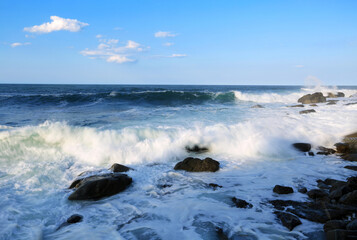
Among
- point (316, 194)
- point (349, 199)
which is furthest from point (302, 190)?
point (349, 199)

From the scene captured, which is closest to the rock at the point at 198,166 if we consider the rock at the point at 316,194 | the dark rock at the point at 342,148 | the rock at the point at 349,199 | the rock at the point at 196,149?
the rock at the point at 196,149

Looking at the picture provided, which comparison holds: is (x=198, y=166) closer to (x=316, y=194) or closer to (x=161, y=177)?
(x=161, y=177)

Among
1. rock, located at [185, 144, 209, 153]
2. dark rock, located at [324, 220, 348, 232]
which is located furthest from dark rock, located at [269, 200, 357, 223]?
rock, located at [185, 144, 209, 153]

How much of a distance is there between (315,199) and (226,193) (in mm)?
1558

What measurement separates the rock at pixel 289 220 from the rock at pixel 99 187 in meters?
3.05

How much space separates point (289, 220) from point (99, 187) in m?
3.43

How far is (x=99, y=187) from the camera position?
16.0 feet

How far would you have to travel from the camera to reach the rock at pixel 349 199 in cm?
402

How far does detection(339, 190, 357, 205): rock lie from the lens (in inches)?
158

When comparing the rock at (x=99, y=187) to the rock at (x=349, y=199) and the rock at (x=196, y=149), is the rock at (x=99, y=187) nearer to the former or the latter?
the rock at (x=196, y=149)

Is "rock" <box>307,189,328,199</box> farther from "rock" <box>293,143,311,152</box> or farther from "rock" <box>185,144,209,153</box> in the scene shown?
"rock" <box>185,144,209,153</box>

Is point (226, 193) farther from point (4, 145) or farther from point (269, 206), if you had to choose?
point (4, 145)

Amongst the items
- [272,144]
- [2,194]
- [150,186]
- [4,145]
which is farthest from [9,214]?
[272,144]

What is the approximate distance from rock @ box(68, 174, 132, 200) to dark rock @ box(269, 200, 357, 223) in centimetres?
299
